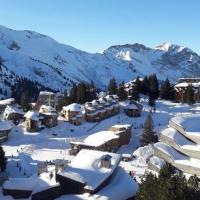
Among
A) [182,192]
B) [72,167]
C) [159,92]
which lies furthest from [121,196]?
[159,92]

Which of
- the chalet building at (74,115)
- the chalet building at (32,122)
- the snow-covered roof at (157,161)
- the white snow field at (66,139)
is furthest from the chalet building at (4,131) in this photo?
A: the snow-covered roof at (157,161)

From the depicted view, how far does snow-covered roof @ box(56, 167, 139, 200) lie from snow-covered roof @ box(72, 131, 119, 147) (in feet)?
101

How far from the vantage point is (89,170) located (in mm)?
60688

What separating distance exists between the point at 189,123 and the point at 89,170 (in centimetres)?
4519

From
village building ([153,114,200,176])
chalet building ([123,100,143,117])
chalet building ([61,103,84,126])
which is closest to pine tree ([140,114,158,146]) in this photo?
village building ([153,114,200,176])

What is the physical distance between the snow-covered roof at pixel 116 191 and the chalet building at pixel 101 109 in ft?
176

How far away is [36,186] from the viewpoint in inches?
2331

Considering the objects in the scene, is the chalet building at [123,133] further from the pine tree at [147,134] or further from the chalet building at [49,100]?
the chalet building at [49,100]

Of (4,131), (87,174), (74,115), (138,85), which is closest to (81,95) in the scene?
(138,85)

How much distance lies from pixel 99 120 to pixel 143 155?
30.3 meters

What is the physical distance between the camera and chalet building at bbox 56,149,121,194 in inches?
2299

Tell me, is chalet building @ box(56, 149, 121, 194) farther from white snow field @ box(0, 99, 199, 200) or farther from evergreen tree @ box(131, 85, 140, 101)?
evergreen tree @ box(131, 85, 140, 101)

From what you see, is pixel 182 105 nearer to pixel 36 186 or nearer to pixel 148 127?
pixel 148 127

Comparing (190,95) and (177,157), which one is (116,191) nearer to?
(177,157)
